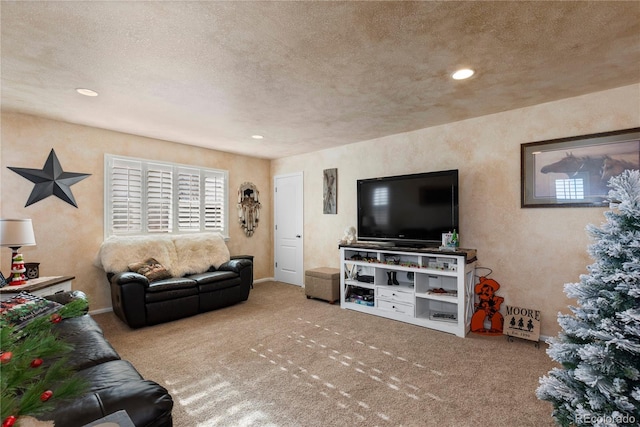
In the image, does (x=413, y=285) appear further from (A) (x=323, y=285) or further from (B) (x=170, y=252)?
(B) (x=170, y=252)

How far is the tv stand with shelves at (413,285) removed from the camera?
3334mm

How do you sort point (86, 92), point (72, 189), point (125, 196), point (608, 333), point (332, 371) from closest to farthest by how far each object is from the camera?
point (608, 333) → point (332, 371) → point (86, 92) → point (72, 189) → point (125, 196)

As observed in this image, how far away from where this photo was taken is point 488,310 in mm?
3408

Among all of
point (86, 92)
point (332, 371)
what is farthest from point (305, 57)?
point (332, 371)

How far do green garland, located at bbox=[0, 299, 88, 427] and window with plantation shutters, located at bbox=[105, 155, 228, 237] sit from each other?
4230mm

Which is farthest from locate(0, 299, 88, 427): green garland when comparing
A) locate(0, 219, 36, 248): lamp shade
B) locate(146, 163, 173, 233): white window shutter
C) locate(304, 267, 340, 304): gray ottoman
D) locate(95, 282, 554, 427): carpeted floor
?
locate(146, 163, 173, 233): white window shutter

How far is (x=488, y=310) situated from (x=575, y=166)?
1.74m

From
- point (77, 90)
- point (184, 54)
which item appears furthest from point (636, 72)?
point (77, 90)

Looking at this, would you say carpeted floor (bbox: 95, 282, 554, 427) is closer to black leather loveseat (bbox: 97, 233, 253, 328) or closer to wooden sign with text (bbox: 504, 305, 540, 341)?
wooden sign with text (bbox: 504, 305, 540, 341)

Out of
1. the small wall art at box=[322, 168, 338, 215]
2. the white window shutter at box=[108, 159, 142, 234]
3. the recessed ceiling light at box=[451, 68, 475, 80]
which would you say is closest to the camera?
the recessed ceiling light at box=[451, 68, 475, 80]

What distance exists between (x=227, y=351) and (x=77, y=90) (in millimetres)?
2845

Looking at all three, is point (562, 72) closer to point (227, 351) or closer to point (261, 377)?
point (261, 377)

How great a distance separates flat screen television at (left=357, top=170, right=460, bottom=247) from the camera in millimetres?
3627

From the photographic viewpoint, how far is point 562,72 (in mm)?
2523
